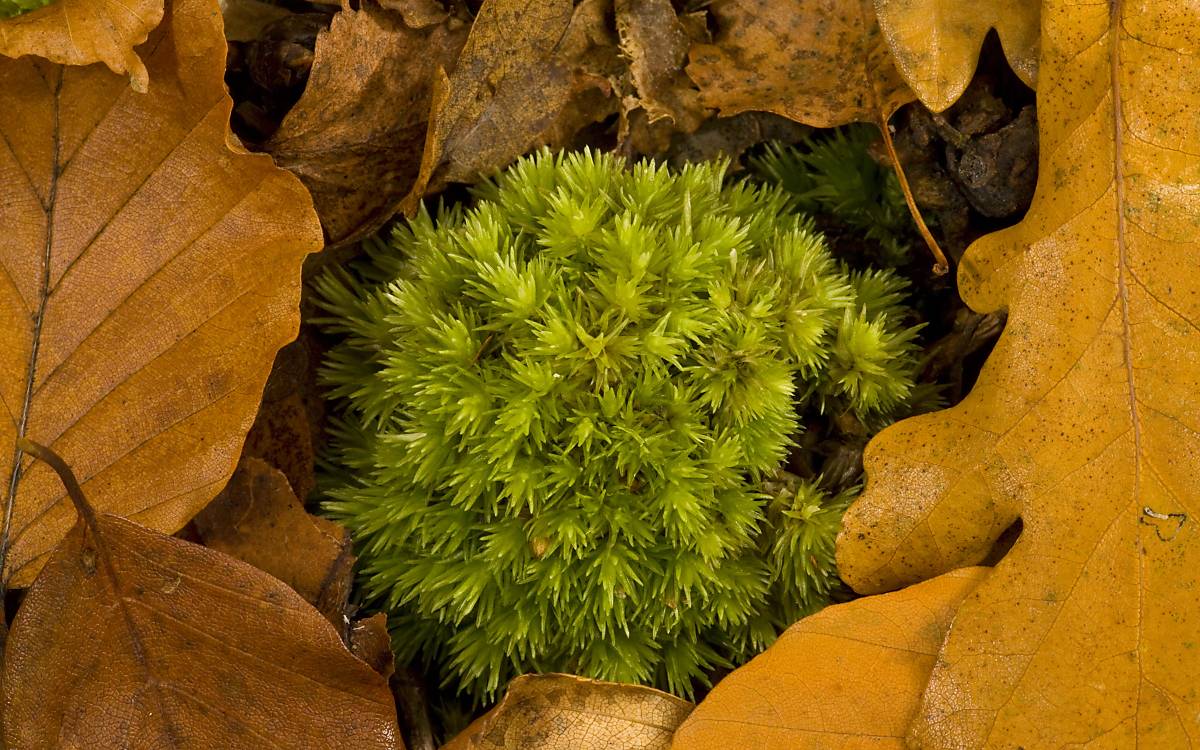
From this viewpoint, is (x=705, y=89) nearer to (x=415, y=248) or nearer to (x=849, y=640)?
(x=415, y=248)

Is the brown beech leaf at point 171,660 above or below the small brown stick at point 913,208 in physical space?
below

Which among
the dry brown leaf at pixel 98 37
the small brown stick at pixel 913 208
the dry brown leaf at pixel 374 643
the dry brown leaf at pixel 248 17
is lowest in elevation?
the dry brown leaf at pixel 374 643

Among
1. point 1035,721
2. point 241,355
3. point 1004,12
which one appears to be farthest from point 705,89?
point 1035,721

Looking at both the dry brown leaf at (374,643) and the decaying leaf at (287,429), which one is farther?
the decaying leaf at (287,429)

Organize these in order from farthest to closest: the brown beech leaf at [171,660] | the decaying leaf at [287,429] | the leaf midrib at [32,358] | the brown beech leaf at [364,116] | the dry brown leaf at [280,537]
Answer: the decaying leaf at [287,429]
the brown beech leaf at [364,116]
the dry brown leaf at [280,537]
the leaf midrib at [32,358]
the brown beech leaf at [171,660]

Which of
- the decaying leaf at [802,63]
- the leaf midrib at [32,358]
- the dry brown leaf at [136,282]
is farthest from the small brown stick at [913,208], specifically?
the leaf midrib at [32,358]

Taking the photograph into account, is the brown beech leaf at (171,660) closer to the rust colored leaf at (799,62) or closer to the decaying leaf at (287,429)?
the decaying leaf at (287,429)
